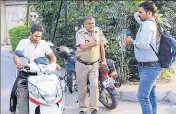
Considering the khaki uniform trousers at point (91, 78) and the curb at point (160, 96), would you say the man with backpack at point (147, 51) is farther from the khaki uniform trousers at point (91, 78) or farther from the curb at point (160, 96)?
the curb at point (160, 96)

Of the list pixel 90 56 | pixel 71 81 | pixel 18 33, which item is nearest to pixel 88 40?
pixel 90 56

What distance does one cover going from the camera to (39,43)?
469 centimetres

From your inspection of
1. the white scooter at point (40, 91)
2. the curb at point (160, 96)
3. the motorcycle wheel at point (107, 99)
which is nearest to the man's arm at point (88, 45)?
the white scooter at point (40, 91)

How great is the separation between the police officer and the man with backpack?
824 millimetres

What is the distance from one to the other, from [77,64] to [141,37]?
1.37 metres

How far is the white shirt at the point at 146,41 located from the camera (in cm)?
406

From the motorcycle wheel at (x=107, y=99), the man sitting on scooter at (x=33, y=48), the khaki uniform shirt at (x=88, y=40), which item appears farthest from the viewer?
the motorcycle wheel at (x=107, y=99)

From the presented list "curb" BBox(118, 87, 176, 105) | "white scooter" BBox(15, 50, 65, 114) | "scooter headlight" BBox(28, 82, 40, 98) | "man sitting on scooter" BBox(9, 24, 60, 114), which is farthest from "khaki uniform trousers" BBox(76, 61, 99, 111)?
"curb" BBox(118, 87, 176, 105)

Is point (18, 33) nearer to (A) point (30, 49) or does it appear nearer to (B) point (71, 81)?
(B) point (71, 81)

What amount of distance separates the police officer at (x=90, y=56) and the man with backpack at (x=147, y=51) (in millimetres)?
824

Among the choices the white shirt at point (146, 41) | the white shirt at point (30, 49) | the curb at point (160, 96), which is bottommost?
the curb at point (160, 96)

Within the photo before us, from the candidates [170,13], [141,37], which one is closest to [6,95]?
[141,37]

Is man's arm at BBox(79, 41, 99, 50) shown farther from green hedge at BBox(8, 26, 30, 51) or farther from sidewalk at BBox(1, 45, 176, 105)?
green hedge at BBox(8, 26, 30, 51)

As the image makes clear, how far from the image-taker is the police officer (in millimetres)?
4910
